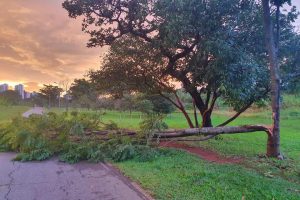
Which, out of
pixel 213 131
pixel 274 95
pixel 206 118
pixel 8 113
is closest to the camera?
pixel 274 95

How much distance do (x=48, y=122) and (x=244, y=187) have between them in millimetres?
7927

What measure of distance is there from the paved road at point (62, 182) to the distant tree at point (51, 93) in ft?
234

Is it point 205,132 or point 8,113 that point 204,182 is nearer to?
point 205,132

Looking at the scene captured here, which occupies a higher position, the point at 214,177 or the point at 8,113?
the point at 8,113

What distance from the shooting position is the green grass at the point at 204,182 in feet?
19.7

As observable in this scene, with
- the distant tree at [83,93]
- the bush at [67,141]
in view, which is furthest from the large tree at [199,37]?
the distant tree at [83,93]

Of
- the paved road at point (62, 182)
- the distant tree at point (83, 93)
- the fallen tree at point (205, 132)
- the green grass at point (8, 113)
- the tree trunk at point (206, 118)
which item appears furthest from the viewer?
the distant tree at point (83, 93)

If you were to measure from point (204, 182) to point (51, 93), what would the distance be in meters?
79.8

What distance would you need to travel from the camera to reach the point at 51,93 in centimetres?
8150

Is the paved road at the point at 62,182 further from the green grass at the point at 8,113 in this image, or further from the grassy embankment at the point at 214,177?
the green grass at the point at 8,113

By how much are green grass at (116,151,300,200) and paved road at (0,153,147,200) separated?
0.48 metres

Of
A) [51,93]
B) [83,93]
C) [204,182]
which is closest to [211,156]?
[204,182]

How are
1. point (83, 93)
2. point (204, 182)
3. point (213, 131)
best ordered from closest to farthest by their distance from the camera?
point (204, 182), point (213, 131), point (83, 93)

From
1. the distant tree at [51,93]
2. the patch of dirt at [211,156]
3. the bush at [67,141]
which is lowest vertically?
the patch of dirt at [211,156]
